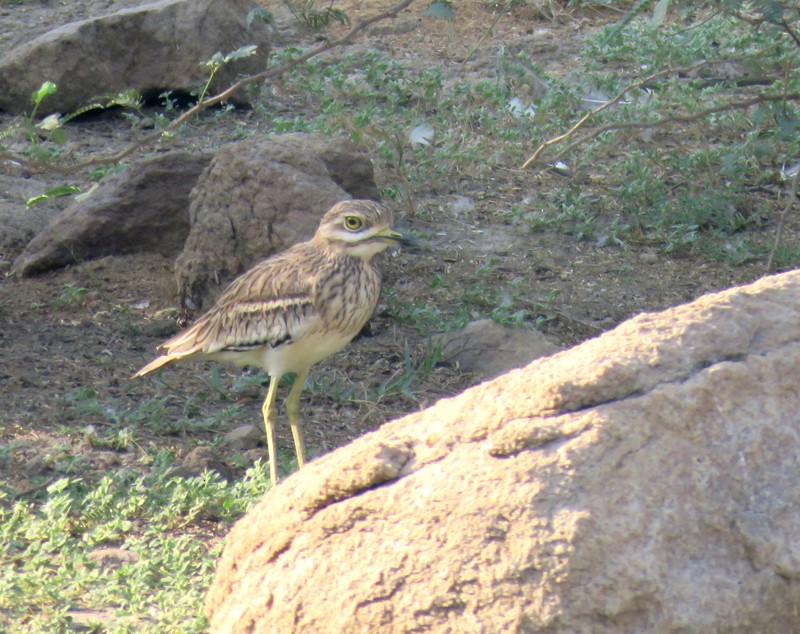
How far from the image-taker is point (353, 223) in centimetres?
486

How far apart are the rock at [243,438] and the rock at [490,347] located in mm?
A: 1049

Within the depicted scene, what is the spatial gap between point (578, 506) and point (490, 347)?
3.25 metres

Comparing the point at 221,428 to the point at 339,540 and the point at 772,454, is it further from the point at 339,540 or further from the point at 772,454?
the point at 772,454

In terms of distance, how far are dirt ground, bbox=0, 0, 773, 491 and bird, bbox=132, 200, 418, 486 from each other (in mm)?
295

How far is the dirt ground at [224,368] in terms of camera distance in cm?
481

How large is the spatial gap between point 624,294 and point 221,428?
7.99 ft

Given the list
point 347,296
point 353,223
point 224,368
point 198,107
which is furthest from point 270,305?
point 224,368

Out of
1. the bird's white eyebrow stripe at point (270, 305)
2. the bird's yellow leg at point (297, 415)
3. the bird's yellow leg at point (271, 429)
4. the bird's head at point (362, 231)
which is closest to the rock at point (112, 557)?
the bird's yellow leg at point (271, 429)

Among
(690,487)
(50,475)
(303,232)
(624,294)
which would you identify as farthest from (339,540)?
(624,294)

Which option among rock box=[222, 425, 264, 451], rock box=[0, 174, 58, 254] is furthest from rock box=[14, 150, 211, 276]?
rock box=[222, 425, 264, 451]

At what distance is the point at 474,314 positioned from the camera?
235 inches

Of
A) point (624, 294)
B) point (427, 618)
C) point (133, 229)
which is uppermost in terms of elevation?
point (427, 618)

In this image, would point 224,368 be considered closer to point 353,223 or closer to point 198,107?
point 353,223

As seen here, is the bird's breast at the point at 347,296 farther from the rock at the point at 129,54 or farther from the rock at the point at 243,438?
the rock at the point at 129,54
